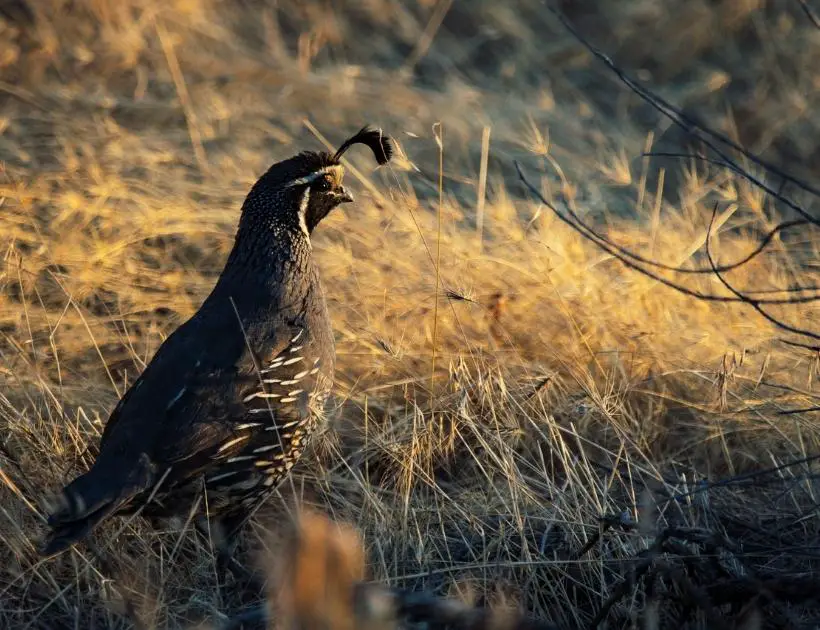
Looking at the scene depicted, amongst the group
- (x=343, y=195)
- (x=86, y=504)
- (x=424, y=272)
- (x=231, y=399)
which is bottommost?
(x=86, y=504)

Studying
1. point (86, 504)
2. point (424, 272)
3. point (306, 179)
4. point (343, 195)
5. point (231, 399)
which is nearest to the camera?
point (86, 504)

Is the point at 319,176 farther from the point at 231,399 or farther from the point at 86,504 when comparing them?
the point at 86,504

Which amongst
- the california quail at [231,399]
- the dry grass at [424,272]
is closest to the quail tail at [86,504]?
the california quail at [231,399]

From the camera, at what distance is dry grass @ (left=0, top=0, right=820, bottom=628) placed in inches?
128

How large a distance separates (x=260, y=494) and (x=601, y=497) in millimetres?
947

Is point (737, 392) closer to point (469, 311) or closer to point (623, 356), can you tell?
point (623, 356)

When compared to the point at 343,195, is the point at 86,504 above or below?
below

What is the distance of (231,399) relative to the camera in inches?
128

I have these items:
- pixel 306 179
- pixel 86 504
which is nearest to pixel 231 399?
pixel 86 504

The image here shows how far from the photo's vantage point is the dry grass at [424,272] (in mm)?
3248

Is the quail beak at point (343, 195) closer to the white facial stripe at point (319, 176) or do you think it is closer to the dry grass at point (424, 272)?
the white facial stripe at point (319, 176)

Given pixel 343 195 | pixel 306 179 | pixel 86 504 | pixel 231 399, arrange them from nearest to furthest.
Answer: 1. pixel 86 504
2. pixel 231 399
3. pixel 306 179
4. pixel 343 195

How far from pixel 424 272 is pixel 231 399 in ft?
4.58

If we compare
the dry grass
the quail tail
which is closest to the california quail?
the quail tail
